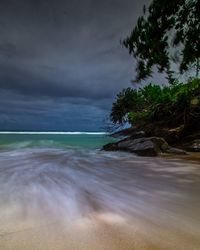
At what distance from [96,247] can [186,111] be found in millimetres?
11947

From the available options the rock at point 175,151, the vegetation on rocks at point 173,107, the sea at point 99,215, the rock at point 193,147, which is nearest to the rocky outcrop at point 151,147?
the rock at point 175,151

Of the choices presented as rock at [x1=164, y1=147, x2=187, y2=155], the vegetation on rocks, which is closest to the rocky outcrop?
rock at [x1=164, y1=147, x2=187, y2=155]

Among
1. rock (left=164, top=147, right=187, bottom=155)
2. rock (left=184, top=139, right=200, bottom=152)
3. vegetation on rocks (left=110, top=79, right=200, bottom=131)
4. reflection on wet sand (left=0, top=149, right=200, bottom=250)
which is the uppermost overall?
vegetation on rocks (left=110, top=79, right=200, bottom=131)

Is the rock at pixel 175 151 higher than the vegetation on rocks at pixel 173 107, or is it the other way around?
the vegetation on rocks at pixel 173 107

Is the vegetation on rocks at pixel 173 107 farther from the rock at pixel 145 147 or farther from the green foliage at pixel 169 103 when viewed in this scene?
the rock at pixel 145 147

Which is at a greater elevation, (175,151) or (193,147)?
(193,147)

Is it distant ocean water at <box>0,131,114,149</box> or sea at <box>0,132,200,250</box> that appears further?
distant ocean water at <box>0,131,114,149</box>

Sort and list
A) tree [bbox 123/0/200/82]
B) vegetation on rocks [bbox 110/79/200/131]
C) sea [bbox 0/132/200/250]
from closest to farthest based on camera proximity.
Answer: sea [bbox 0/132/200/250] → tree [bbox 123/0/200/82] → vegetation on rocks [bbox 110/79/200/131]

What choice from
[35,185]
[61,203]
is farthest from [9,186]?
[61,203]

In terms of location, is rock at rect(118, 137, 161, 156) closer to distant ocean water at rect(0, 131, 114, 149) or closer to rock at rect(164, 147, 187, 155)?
rock at rect(164, 147, 187, 155)

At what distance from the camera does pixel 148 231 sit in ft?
6.24

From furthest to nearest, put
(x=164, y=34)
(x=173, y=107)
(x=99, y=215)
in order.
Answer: (x=173, y=107) → (x=164, y=34) → (x=99, y=215)

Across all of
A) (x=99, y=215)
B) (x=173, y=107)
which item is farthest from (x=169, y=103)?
(x=99, y=215)

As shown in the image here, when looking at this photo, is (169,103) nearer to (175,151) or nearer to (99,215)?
(175,151)
